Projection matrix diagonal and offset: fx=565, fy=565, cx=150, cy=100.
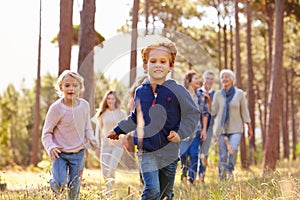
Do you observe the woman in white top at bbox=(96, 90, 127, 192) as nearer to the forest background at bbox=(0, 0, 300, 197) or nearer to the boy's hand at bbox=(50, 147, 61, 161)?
the forest background at bbox=(0, 0, 300, 197)

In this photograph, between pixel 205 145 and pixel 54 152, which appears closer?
pixel 54 152

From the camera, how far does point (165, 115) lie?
15.7 feet

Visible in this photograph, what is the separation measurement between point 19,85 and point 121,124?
45.6 metres

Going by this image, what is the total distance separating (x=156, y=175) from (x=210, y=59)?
1133 centimetres

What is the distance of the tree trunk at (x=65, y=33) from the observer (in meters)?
9.63

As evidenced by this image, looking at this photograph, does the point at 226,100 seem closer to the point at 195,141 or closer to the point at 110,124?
the point at 195,141

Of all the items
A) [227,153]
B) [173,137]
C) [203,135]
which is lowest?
[227,153]

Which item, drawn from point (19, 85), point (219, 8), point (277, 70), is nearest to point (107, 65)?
point (277, 70)

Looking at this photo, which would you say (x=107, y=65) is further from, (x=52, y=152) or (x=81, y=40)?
(x=81, y=40)

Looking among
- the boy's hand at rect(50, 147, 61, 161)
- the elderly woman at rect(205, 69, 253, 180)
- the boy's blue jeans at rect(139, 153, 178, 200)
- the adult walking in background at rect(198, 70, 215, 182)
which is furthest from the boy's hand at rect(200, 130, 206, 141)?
the boy's blue jeans at rect(139, 153, 178, 200)

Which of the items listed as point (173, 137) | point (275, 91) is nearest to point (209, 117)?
point (275, 91)

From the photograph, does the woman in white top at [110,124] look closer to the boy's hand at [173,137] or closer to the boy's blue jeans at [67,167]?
the boy's blue jeans at [67,167]

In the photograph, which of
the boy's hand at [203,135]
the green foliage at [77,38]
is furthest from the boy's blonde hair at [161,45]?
the green foliage at [77,38]

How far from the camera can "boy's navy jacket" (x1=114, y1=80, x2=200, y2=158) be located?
4.78 m
